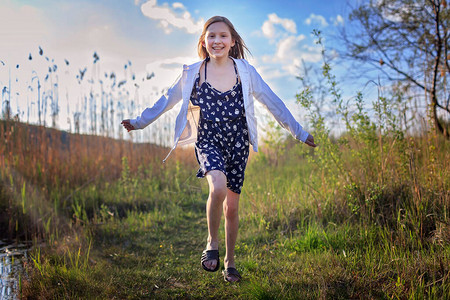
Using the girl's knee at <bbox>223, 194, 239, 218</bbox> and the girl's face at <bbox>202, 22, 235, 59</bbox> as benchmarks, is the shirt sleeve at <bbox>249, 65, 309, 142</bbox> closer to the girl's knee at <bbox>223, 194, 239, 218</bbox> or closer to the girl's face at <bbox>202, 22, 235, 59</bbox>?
the girl's face at <bbox>202, 22, 235, 59</bbox>

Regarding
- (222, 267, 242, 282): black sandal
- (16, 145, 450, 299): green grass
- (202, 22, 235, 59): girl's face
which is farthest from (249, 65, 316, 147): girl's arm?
(222, 267, 242, 282): black sandal

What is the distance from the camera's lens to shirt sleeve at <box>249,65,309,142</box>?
109 inches

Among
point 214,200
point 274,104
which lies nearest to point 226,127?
point 274,104

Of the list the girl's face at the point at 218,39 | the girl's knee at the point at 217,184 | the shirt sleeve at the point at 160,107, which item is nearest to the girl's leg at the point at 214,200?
the girl's knee at the point at 217,184

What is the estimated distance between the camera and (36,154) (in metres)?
5.02

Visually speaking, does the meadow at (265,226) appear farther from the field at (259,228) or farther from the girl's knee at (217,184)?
the girl's knee at (217,184)

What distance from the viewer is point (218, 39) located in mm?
2639

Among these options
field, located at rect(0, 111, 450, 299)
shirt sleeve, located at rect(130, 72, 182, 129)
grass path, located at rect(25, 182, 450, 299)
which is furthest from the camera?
shirt sleeve, located at rect(130, 72, 182, 129)

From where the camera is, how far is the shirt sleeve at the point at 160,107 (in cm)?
274

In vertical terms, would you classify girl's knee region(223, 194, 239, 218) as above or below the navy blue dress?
below

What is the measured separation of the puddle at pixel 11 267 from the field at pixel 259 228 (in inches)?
3.4

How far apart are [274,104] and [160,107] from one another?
0.89 m

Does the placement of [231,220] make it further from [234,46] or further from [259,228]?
[234,46]

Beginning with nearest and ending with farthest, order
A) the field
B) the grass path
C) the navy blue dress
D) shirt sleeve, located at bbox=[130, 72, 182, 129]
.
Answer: the grass path
the field
the navy blue dress
shirt sleeve, located at bbox=[130, 72, 182, 129]
